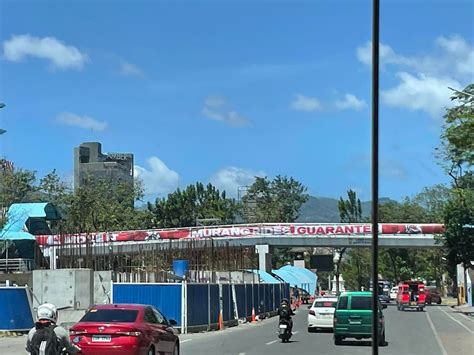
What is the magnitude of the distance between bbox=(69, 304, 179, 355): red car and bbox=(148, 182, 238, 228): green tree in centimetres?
9660

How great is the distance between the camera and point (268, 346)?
1000 inches

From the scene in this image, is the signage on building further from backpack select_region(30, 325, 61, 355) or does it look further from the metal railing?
backpack select_region(30, 325, 61, 355)

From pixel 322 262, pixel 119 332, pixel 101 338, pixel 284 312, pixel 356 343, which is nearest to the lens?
pixel 119 332

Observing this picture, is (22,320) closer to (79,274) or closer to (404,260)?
(79,274)

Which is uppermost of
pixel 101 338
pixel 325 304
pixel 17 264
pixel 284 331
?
pixel 101 338

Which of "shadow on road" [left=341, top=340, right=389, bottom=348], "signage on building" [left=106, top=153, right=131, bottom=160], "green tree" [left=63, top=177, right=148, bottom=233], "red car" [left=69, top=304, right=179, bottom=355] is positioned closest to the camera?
"red car" [left=69, top=304, right=179, bottom=355]

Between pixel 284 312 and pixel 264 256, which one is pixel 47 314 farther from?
pixel 264 256

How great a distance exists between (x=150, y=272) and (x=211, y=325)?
6.69m

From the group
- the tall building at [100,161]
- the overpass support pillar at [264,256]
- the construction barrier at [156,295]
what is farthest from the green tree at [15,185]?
the tall building at [100,161]

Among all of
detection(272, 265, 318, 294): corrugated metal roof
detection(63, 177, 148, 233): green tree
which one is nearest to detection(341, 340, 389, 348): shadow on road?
detection(63, 177, 148, 233): green tree

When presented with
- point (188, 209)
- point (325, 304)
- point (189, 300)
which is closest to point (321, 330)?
point (325, 304)

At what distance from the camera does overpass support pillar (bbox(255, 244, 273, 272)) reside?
78250 millimetres

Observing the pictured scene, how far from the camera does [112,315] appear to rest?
17.2m

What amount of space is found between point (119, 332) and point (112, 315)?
83cm
